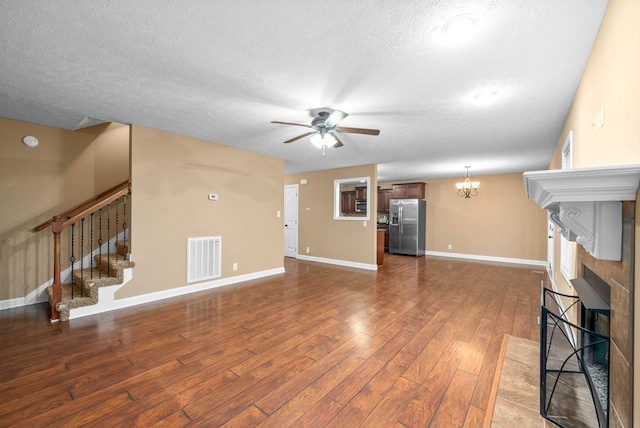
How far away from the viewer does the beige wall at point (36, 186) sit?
11.6 feet

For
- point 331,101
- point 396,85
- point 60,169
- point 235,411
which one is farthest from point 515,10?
point 60,169

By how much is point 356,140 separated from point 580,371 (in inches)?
137

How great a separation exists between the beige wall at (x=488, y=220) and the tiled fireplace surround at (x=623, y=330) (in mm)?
6778

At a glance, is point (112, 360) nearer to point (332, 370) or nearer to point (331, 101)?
point (332, 370)

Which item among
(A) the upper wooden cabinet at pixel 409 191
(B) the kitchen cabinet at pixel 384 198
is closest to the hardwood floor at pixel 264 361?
(A) the upper wooden cabinet at pixel 409 191

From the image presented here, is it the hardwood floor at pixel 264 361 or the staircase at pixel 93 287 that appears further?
the staircase at pixel 93 287

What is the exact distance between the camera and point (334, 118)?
9.18ft

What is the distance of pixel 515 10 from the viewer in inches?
59.4

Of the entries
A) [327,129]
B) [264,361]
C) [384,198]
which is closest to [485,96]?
[327,129]

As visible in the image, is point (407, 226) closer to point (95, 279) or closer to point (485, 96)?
point (485, 96)

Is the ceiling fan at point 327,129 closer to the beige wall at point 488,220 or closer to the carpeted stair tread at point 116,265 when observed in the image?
the carpeted stair tread at point 116,265

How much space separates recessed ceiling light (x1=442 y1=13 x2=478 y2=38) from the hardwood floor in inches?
94.4

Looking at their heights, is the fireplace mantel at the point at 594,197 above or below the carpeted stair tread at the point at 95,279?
above

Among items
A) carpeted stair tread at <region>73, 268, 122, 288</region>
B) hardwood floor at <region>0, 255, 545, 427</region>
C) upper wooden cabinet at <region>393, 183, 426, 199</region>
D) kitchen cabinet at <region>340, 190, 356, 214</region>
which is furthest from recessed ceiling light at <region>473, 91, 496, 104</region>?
kitchen cabinet at <region>340, 190, 356, 214</region>
